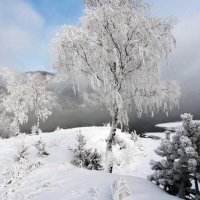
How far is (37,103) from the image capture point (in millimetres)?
38781

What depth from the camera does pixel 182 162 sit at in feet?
27.1

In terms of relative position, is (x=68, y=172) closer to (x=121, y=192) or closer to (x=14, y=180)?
(x=121, y=192)

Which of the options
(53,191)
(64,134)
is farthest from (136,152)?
(53,191)

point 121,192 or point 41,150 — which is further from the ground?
point 41,150

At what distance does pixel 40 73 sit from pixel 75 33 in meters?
28.5

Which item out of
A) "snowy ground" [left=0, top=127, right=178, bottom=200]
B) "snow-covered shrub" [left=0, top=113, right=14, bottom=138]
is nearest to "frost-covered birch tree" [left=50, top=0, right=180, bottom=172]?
"snowy ground" [left=0, top=127, right=178, bottom=200]

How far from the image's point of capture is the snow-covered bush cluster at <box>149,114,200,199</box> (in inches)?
313

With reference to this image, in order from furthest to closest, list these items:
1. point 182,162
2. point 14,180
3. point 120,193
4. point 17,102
Result: 1. point 17,102
2. point 182,162
3. point 120,193
4. point 14,180

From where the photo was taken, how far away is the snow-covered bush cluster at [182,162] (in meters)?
7.95

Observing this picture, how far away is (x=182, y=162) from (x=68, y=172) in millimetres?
3343

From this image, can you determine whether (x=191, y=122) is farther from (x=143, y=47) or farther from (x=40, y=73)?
(x=40, y=73)

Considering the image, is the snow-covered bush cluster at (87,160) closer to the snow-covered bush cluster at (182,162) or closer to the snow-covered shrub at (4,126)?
the snow-covered bush cluster at (182,162)

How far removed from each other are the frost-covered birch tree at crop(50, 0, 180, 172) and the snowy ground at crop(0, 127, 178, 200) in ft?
11.6

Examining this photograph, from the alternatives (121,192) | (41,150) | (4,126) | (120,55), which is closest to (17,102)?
(4,126)
